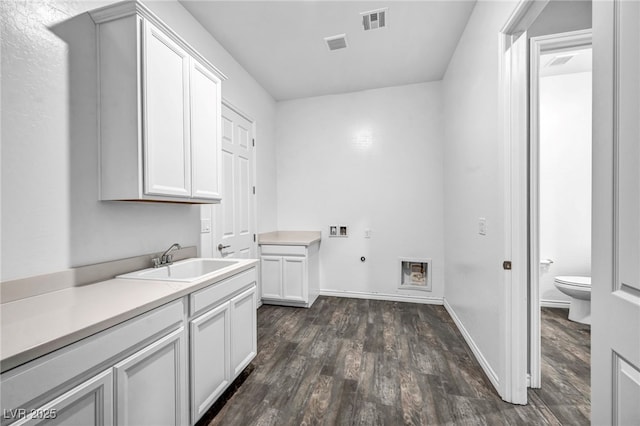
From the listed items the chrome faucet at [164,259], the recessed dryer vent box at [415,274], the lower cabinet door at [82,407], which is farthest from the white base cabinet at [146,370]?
the recessed dryer vent box at [415,274]

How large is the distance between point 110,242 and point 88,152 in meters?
0.50

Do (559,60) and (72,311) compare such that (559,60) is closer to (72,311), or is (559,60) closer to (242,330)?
(242,330)

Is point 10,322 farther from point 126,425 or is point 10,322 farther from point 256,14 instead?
point 256,14

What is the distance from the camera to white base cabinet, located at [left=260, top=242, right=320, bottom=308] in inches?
129

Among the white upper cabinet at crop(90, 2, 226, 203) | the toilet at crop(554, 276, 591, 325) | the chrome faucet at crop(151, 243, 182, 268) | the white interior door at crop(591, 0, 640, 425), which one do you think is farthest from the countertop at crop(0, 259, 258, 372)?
the toilet at crop(554, 276, 591, 325)

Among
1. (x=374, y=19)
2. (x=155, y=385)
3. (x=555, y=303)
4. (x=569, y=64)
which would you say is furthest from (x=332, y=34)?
(x=555, y=303)

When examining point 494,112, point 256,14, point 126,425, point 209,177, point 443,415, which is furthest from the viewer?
point 256,14

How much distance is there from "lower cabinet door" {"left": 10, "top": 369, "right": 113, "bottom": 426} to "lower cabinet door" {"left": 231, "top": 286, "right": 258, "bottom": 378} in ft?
2.63

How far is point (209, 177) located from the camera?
1977 mm

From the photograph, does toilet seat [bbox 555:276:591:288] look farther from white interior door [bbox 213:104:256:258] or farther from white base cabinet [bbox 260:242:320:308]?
white interior door [bbox 213:104:256:258]

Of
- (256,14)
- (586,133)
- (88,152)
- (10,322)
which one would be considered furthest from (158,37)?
(586,133)

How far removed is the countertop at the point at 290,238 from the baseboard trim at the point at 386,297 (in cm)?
80

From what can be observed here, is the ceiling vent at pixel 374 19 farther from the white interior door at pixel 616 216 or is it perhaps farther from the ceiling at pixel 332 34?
the white interior door at pixel 616 216

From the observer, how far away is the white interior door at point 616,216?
26.7 inches
